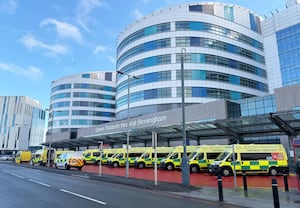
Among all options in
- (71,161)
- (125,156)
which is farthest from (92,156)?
(71,161)

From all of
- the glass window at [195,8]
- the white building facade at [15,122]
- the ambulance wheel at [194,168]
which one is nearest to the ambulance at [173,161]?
the ambulance wheel at [194,168]

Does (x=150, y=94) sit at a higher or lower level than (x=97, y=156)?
higher

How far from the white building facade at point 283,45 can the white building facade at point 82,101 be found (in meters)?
52.8

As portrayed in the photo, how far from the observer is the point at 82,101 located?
83188mm

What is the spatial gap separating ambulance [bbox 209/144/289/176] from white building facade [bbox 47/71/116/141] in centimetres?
6586

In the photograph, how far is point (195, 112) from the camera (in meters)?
35.3

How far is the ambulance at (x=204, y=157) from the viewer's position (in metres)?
Result: 23.7

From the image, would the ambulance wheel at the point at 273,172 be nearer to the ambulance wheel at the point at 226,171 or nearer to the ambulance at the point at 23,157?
the ambulance wheel at the point at 226,171

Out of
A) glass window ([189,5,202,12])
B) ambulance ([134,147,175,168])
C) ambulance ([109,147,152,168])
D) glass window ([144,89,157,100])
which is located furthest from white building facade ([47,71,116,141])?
ambulance ([134,147,175,168])

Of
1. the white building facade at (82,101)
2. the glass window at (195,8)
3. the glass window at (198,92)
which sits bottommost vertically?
the glass window at (198,92)

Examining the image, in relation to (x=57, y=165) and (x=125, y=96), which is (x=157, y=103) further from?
(x=57, y=165)

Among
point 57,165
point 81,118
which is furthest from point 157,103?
point 81,118

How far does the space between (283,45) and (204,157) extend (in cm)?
4291

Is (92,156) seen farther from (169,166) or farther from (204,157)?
(204,157)
